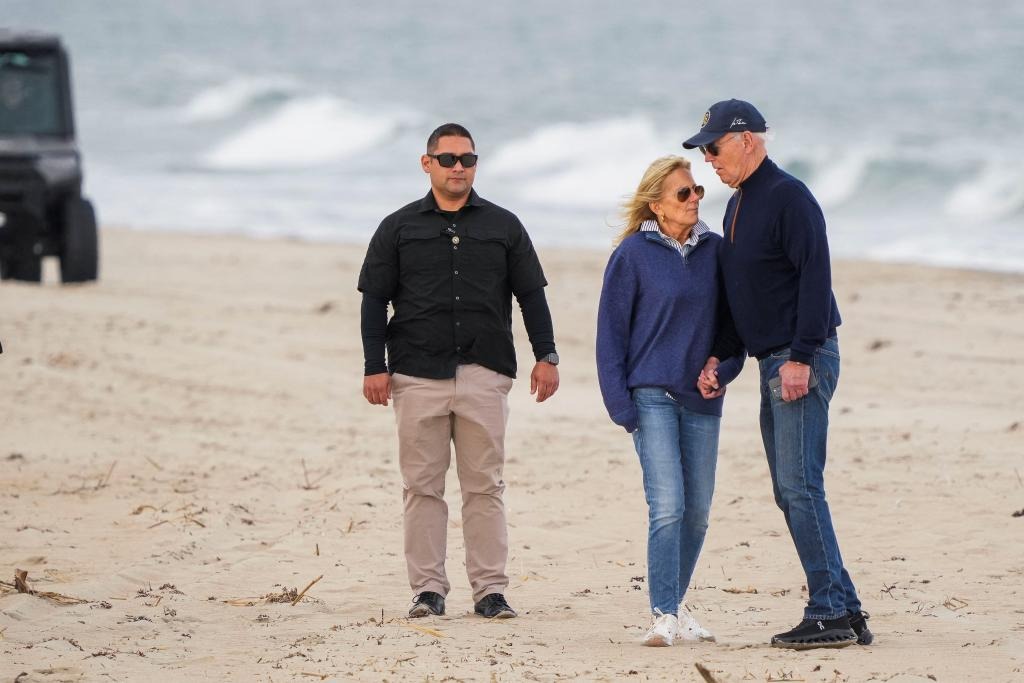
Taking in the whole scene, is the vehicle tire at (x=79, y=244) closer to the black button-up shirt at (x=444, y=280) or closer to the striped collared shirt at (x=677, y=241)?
the black button-up shirt at (x=444, y=280)

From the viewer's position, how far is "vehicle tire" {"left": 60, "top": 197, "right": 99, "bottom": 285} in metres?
13.9

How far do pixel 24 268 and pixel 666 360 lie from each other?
423 inches

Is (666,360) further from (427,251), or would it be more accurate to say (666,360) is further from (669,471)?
(427,251)

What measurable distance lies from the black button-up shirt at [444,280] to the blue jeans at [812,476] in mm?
1017

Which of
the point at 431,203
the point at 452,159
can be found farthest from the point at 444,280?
the point at 452,159

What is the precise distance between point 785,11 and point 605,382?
171 feet

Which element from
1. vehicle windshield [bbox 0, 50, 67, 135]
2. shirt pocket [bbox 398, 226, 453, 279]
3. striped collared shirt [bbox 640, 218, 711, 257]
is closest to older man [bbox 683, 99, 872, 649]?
striped collared shirt [bbox 640, 218, 711, 257]

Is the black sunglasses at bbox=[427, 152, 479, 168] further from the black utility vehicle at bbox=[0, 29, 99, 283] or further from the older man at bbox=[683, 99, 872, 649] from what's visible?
the black utility vehicle at bbox=[0, 29, 99, 283]

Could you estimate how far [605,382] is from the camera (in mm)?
5105

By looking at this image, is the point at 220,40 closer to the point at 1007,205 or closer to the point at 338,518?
the point at 1007,205

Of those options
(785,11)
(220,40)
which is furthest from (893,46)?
(220,40)

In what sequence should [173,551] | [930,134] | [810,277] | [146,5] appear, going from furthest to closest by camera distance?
[146,5]
[930,134]
[173,551]
[810,277]

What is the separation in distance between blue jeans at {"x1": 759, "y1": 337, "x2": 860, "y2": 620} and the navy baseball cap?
2.46ft

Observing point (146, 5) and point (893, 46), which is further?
point (146, 5)
